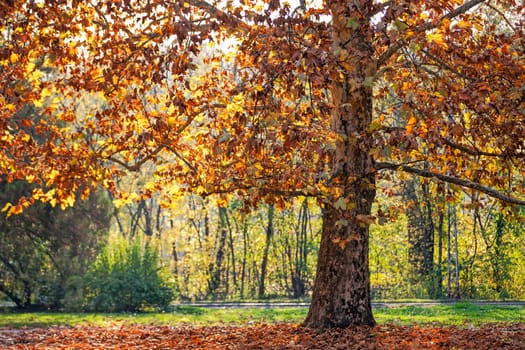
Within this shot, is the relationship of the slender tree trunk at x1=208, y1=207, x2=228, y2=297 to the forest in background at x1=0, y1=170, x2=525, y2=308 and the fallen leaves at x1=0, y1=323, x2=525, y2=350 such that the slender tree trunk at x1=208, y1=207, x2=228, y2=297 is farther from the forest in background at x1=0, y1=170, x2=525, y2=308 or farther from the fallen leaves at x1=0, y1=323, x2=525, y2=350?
the fallen leaves at x1=0, y1=323, x2=525, y2=350

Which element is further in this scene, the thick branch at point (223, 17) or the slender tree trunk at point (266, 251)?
the slender tree trunk at point (266, 251)

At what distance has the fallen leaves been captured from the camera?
8.55 m

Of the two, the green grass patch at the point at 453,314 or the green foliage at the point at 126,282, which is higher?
the green foliage at the point at 126,282

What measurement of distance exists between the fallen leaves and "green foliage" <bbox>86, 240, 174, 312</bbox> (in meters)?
4.17

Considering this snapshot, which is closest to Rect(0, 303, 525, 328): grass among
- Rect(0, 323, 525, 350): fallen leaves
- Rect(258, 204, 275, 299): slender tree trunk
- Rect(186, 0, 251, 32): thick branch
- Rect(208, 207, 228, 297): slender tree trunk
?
Rect(0, 323, 525, 350): fallen leaves

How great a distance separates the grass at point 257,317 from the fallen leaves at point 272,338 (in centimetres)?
130

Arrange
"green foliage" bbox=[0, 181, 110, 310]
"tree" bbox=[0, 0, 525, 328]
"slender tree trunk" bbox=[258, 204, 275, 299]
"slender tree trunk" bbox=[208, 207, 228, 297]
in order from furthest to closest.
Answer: "slender tree trunk" bbox=[208, 207, 228, 297], "slender tree trunk" bbox=[258, 204, 275, 299], "green foliage" bbox=[0, 181, 110, 310], "tree" bbox=[0, 0, 525, 328]

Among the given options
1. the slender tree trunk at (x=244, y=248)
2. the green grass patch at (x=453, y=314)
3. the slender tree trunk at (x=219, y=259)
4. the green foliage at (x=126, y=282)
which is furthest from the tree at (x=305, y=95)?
the slender tree trunk at (x=219, y=259)

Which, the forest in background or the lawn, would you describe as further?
the forest in background

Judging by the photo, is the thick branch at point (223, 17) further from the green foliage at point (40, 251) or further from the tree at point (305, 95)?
the green foliage at point (40, 251)

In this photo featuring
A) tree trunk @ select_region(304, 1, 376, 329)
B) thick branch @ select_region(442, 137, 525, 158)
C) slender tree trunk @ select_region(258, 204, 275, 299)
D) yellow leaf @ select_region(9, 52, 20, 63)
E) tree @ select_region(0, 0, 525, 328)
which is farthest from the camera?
slender tree trunk @ select_region(258, 204, 275, 299)

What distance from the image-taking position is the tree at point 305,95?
746 cm

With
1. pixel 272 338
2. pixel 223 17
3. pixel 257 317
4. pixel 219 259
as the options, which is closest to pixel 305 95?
pixel 223 17

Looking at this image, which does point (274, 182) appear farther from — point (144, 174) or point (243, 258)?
point (144, 174)
